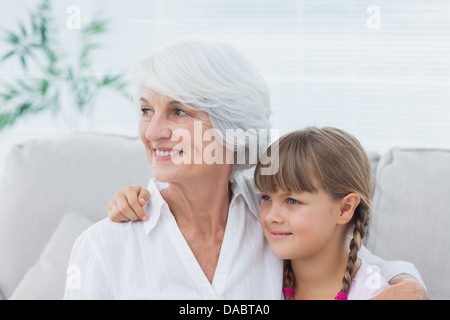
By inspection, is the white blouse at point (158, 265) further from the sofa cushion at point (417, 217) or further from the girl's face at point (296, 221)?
the sofa cushion at point (417, 217)

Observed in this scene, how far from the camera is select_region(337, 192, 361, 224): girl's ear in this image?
1.12 metres

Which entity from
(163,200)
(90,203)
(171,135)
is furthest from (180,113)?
(90,203)

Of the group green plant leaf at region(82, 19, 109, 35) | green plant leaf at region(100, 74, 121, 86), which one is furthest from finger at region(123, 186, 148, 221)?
green plant leaf at region(82, 19, 109, 35)

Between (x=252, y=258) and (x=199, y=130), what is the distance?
29cm

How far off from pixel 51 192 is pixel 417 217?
108 cm

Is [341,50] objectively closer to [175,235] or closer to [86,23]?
[86,23]

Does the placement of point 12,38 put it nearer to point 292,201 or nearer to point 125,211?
point 125,211

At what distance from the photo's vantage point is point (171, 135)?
1029 mm

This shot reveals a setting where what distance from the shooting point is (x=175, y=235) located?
3.55 ft

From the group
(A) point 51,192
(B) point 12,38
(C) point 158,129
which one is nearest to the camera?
(C) point 158,129

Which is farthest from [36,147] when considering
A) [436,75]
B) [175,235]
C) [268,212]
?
[436,75]

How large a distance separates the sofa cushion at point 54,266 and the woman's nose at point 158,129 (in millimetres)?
618

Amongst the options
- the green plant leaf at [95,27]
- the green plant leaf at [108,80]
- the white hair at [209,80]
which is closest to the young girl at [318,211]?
the white hair at [209,80]

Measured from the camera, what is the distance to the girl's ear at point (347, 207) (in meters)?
1.12
